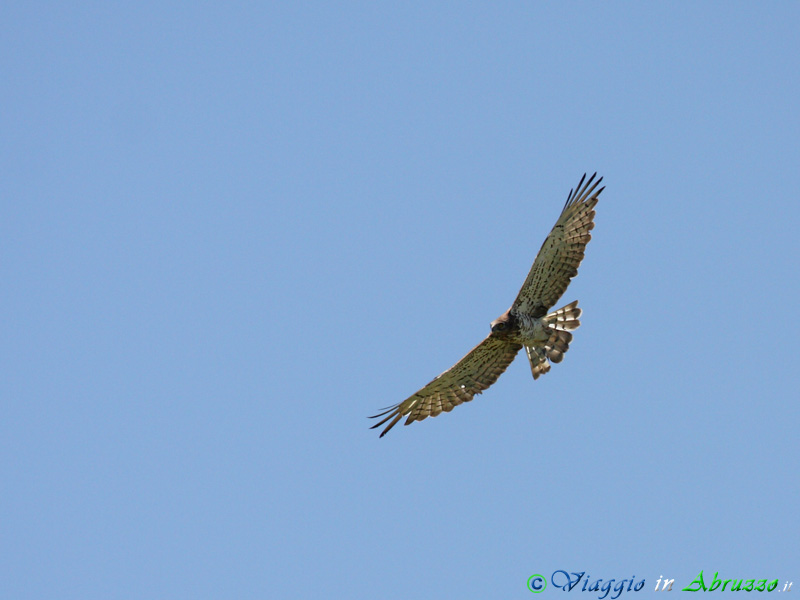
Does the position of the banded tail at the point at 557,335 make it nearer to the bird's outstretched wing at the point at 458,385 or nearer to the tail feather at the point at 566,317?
the tail feather at the point at 566,317

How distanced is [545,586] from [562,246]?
492cm

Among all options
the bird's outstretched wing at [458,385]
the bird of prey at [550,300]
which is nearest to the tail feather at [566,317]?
the bird of prey at [550,300]

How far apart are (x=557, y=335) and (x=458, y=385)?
185 centimetres

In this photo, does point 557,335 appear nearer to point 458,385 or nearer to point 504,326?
point 504,326

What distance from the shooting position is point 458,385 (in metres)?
13.1

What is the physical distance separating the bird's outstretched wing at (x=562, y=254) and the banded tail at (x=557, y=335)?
19 centimetres

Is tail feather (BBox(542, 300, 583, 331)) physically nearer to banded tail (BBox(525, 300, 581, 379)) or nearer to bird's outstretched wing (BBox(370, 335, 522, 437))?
banded tail (BBox(525, 300, 581, 379))

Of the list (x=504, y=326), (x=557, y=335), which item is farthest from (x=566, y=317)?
(x=504, y=326)

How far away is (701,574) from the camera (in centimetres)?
1102

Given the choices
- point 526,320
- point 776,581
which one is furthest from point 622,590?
point 526,320

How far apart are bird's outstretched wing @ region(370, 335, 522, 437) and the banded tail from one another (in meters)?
0.64

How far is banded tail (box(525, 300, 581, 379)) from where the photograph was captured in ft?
39.5

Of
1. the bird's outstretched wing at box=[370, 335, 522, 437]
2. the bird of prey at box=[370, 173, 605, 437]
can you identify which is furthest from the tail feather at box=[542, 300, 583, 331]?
the bird's outstretched wing at box=[370, 335, 522, 437]

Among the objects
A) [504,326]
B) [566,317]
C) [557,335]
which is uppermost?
[504,326]
